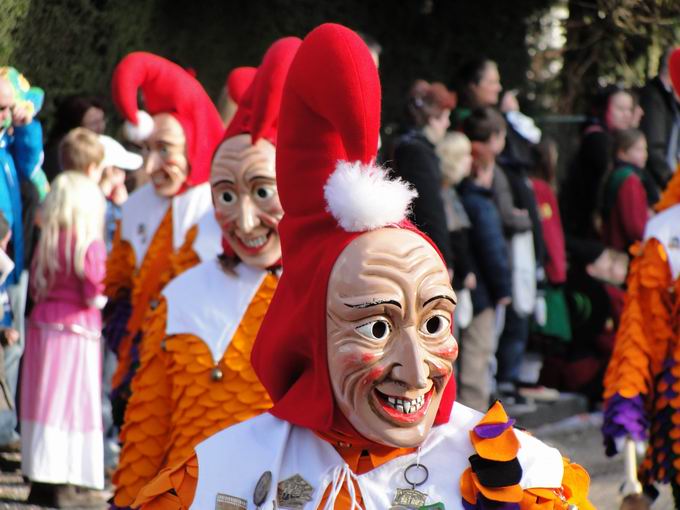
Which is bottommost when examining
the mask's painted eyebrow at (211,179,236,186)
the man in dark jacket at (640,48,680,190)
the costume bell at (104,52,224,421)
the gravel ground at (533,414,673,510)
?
the gravel ground at (533,414,673,510)

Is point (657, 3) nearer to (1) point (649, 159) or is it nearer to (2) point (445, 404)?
(1) point (649, 159)

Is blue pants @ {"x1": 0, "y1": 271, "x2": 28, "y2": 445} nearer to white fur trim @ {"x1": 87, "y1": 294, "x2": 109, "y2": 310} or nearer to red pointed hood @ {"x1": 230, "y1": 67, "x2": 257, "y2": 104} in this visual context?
white fur trim @ {"x1": 87, "y1": 294, "x2": 109, "y2": 310}

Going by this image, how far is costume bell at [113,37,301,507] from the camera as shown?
14.1ft

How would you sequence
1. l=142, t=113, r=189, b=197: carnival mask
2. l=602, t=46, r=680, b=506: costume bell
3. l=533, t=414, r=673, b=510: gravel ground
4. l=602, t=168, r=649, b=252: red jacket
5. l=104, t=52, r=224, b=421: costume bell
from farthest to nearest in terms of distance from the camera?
l=602, t=168, r=649, b=252: red jacket < l=533, t=414, r=673, b=510: gravel ground < l=142, t=113, r=189, b=197: carnival mask < l=104, t=52, r=224, b=421: costume bell < l=602, t=46, r=680, b=506: costume bell

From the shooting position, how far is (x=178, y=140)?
19.5ft

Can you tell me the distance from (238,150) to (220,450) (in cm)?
147

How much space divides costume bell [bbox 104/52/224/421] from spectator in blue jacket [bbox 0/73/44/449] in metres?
0.61

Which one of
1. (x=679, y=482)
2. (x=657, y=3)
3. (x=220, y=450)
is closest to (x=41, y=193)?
(x=679, y=482)

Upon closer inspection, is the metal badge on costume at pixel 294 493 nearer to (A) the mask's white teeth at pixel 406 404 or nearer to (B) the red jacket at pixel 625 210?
(A) the mask's white teeth at pixel 406 404

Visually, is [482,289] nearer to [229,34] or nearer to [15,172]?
[15,172]

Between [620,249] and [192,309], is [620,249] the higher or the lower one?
the lower one

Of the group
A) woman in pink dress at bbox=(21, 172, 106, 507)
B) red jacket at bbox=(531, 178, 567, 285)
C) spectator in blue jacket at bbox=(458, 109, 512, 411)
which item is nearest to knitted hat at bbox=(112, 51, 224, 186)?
woman in pink dress at bbox=(21, 172, 106, 507)

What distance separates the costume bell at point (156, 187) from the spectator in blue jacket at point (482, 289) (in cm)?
230

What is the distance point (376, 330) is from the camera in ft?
9.97
